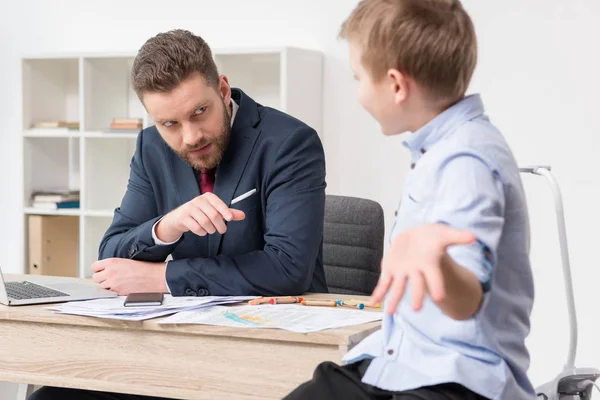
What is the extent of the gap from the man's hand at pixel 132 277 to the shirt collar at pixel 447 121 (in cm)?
98

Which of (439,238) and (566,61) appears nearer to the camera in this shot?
(439,238)

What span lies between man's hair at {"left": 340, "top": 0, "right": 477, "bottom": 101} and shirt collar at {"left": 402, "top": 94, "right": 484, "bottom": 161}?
0.08 ft

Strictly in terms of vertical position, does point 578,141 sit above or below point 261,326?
above

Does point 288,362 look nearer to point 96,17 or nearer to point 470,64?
point 470,64

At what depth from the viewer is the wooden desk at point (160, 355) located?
1.74 m

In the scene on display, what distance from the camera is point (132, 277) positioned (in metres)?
2.21

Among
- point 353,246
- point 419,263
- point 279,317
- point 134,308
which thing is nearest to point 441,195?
point 419,263

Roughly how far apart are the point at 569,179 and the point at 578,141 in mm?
177

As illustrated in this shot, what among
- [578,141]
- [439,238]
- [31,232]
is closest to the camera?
[439,238]

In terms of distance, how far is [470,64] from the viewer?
1389 mm

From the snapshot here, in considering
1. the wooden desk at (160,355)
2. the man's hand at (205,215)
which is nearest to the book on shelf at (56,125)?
the man's hand at (205,215)

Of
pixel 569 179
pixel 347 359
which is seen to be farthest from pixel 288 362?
pixel 569 179

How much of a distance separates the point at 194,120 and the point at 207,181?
0.71ft

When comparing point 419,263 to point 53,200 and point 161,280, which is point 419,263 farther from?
point 53,200
